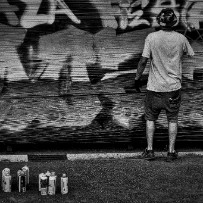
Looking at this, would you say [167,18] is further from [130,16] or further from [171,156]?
[171,156]

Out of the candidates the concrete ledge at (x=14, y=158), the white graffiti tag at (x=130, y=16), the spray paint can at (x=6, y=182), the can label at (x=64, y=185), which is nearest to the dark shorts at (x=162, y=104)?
the white graffiti tag at (x=130, y=16)

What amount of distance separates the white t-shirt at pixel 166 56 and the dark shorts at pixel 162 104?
3.3 inches

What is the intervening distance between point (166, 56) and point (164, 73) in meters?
0.22

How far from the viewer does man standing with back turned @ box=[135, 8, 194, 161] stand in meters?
7.68

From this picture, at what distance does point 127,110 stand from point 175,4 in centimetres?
159

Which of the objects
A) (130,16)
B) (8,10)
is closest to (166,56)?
(130,16)

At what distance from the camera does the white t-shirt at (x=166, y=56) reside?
303 inches

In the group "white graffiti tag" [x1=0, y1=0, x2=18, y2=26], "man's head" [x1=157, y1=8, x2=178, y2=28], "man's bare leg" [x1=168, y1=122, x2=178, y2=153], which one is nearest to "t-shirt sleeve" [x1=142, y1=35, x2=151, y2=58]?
"man's head" [x1=157, y1=8, x2=178, y2=28]

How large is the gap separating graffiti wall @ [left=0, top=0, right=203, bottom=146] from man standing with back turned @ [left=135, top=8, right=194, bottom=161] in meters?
0.47

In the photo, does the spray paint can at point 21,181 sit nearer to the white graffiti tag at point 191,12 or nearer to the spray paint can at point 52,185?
the spray paint can at point 52,185

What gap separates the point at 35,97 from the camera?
8320mm

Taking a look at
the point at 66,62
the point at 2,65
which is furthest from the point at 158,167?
the point at 2,65

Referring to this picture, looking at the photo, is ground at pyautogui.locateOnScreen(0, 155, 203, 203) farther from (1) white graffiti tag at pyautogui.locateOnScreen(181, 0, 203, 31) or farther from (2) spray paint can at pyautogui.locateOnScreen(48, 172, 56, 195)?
(1) white graffiti tag at pyautogui.locateOnScreen(181, 0, 203, 31)

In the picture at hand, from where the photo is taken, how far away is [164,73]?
306 inches
